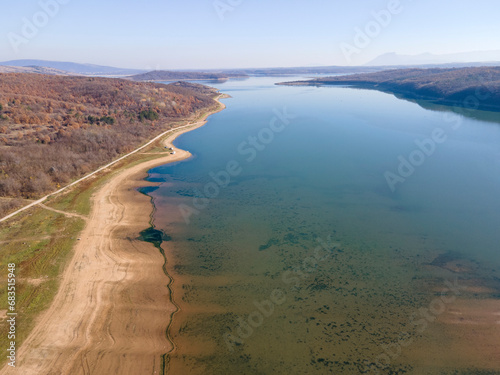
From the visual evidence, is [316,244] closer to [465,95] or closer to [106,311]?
[106,311]

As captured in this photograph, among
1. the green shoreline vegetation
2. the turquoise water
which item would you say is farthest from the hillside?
the green shoreline vegetation

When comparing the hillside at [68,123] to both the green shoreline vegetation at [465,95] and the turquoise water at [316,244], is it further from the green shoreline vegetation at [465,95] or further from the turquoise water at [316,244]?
the green shoreline vegetation at [465,95]

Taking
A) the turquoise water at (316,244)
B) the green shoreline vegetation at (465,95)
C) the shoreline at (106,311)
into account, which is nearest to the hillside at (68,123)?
the turquoise water at (316,244)

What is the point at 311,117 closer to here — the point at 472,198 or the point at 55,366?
the point at 472,198

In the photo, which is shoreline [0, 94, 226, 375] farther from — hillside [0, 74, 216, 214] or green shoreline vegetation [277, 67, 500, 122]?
green shoreline vegetation [277, 67, 500, 122]

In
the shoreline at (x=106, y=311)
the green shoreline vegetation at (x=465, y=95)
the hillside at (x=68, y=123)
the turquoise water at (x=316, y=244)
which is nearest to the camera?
the shoreline at (x=106, y=311)

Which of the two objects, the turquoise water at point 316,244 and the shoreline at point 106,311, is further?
the turquoise water at point 316,244

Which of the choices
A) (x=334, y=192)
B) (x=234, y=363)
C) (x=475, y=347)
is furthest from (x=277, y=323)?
(x=334, y=192)
